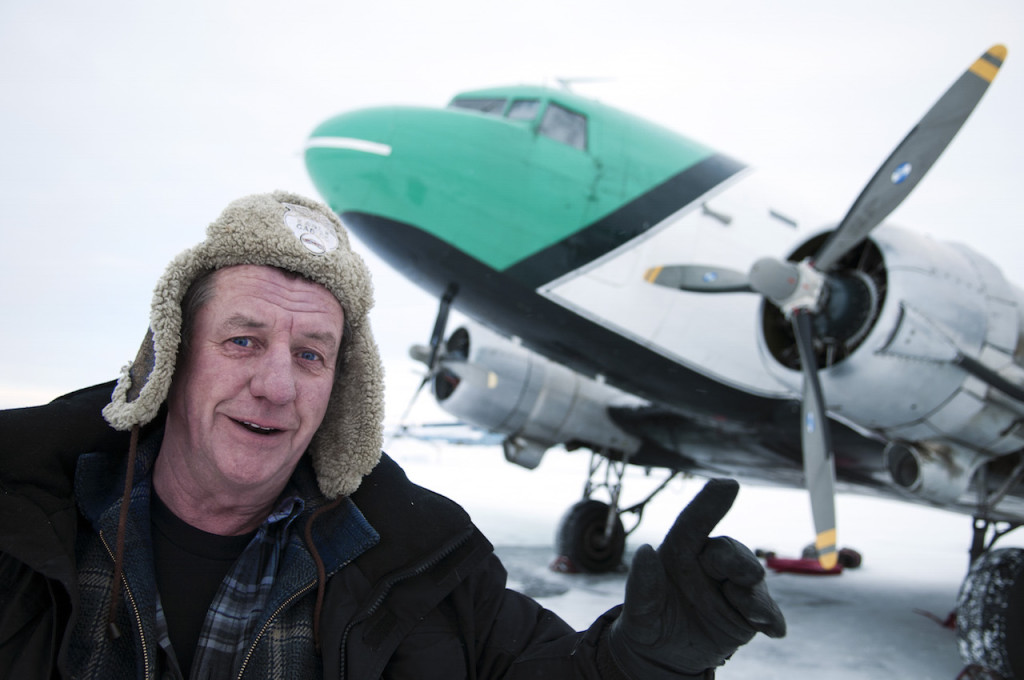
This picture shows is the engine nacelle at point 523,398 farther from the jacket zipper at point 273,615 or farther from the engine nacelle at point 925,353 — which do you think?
the jacket zipper at point 273,615

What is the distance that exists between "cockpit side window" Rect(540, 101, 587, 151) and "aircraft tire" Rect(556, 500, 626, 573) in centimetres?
438

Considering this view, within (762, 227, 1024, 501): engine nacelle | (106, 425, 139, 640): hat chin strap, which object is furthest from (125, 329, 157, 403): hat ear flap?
(762, 227, 1024, 501): engine nacelle

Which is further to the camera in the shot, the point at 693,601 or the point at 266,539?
the point at 266,539

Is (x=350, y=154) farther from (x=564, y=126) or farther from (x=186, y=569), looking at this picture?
(x=186, y=569)

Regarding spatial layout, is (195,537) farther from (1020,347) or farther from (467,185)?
(1020,347)

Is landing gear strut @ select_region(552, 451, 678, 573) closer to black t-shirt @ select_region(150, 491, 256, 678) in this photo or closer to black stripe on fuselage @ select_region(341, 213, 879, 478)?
black stripe on fuselage @ select_region(341, 213, 879, 478)

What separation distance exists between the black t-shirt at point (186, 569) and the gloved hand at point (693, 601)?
0.89 meters

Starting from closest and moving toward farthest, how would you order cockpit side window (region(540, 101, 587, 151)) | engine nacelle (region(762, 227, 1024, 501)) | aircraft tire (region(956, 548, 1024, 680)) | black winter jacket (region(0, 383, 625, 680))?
black winter jacket (region(0, 383, 625, 680))
aircraft tire (region(956, 548, 1024, 680))
engine nacelle (region(762, 227, 1024, 501))
cockpit side window (region(540, 101, 587, 151))

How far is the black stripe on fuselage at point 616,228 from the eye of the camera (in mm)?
5402

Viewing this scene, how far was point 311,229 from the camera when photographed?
159 cm

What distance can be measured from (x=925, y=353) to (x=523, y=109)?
3.68 meters

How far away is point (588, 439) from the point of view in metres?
7.86

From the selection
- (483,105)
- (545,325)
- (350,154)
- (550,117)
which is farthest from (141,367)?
(483,105)

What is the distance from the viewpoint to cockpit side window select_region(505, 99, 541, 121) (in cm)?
577
